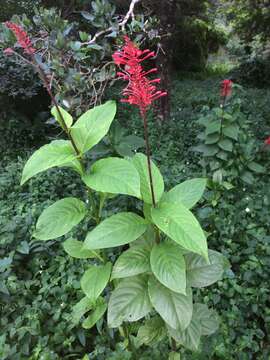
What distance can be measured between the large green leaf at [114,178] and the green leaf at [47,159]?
0.35 feet

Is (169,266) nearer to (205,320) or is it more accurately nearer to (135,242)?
(135,242)

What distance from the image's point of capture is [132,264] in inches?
57.4

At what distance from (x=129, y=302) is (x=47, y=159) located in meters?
0.68

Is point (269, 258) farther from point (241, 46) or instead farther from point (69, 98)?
point (241, 46)

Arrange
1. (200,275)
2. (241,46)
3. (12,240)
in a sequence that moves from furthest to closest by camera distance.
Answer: (241,46)
(12,240)
(200,275)

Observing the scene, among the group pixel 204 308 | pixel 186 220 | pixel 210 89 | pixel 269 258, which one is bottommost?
pixel 210 89

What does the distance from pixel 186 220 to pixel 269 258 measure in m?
1.47

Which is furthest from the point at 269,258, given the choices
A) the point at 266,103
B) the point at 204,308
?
the point at 266,103

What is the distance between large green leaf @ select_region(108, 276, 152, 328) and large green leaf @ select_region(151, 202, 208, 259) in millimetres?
385

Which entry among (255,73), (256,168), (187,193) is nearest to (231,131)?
(256,168)

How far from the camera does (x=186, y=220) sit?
1.28 meters

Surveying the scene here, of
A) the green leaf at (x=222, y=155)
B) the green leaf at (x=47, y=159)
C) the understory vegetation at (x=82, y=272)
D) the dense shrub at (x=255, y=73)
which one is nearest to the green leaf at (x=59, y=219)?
the green leaf at (x=47, y=159)

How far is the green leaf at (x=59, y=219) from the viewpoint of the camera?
141 centimetres

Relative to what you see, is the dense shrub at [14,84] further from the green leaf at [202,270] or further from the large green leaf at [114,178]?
the green leaf at [202,270]
